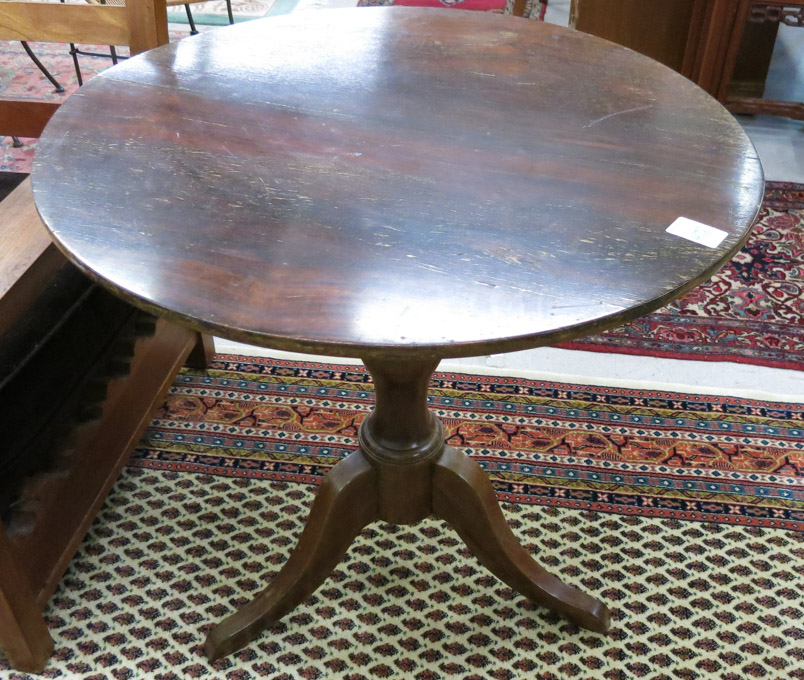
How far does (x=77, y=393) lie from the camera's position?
4.36ft

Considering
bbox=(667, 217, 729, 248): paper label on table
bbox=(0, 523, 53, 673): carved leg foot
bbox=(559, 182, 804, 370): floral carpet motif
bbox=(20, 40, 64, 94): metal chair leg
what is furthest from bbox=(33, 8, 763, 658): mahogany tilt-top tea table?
bbox=(20, 40, 64, 94): metal chair leg

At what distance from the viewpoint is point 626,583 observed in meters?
1.35

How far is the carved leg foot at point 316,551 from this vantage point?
3.88ft

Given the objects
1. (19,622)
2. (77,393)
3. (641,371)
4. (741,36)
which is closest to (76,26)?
(77,393)

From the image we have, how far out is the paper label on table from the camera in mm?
852

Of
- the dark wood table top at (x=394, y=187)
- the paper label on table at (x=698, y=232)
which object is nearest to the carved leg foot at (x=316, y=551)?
the dark wood table top at (x=394, y=187)

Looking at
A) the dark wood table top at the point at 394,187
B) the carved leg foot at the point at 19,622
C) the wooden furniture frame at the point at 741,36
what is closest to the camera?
the dark wood table top at the point at 394,187

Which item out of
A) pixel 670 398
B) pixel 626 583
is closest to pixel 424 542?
pixel 626 583

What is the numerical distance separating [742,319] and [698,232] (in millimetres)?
1171

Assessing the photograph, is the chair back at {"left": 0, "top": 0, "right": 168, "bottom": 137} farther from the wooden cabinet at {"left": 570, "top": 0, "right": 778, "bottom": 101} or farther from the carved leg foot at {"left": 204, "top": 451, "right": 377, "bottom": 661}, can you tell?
the wooden cabinet at {"left": 570, "top": 0, "right": 778, "bottom": 101}

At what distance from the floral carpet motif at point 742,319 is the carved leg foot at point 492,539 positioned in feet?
2.05

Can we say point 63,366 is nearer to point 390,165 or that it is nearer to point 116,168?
point 116,168

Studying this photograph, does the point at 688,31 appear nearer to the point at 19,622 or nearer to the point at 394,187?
the point at 394,187

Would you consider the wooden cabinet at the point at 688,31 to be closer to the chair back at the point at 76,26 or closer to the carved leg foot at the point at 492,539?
the chair back at the point at 76,26
